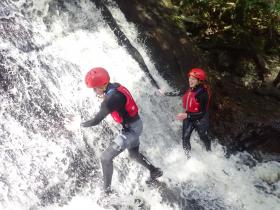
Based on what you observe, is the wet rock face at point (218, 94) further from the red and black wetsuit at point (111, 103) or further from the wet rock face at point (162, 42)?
the red and black wetsuit at point (111, 103)

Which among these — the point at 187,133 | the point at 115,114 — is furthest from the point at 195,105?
the point at 115,114

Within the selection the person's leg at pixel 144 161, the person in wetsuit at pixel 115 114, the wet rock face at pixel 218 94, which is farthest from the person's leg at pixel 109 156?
the wet rock face at pixel 218 94

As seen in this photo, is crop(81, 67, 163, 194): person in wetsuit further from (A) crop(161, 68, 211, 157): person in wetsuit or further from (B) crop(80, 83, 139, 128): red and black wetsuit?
(A) crop(161, 68, 211, 157): person in wetsuit

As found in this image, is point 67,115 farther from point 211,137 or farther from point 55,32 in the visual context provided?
point 211,137

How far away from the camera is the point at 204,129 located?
6828 millimetres

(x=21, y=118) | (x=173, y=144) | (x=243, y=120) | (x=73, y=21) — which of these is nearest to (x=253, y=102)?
(x=243, y=120)

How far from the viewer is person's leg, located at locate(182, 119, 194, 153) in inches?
265

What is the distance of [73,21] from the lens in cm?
736

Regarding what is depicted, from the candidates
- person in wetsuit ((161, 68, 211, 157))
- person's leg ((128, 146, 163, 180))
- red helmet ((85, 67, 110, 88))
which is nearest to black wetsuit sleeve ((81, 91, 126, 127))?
red helmet ((85, 67, 110, 88))

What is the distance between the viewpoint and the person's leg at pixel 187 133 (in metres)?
6.72

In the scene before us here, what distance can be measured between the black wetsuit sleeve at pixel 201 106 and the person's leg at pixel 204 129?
0.22 metres

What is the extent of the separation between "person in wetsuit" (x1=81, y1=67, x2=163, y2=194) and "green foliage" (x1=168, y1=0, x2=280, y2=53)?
17.1ft

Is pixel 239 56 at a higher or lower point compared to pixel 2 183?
lower

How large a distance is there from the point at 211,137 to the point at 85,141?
8.64 ft
